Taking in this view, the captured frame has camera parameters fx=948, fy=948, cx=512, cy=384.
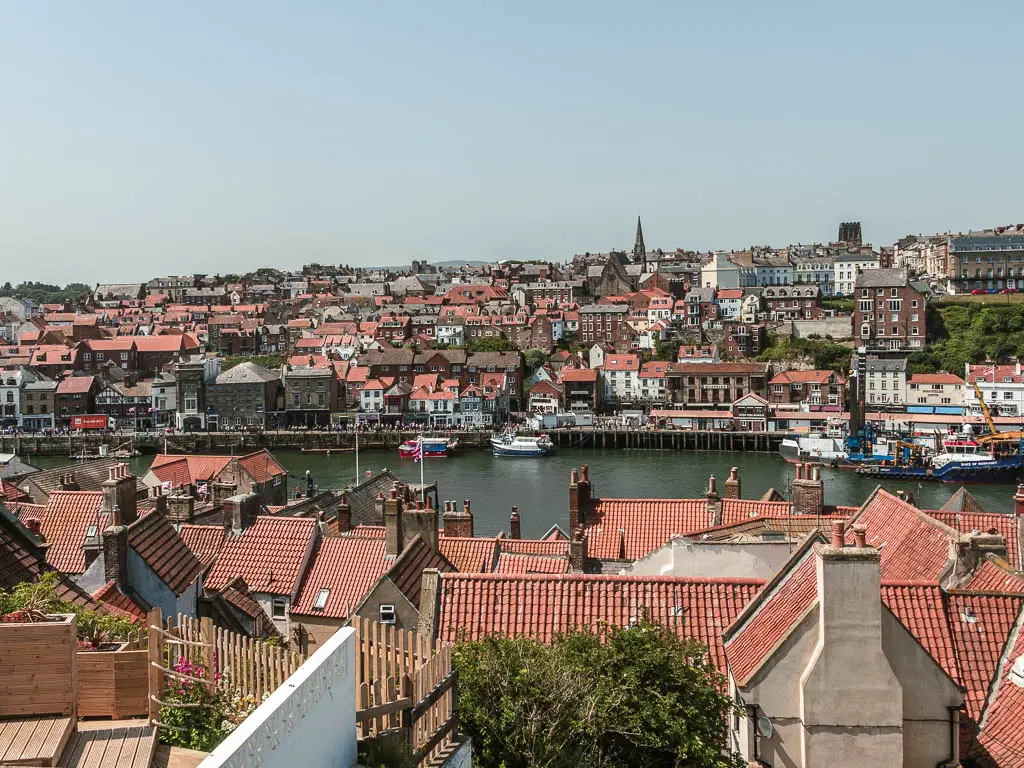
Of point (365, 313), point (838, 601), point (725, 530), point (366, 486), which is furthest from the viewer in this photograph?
point (365, 313)

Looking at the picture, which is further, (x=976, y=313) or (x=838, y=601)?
(x=976, y=313)

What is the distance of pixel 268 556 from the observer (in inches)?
696

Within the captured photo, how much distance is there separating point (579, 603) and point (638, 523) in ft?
30.0

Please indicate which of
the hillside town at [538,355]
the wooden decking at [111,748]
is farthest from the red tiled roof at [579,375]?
the wooden decking at [111,748]

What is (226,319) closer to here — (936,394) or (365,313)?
(365,313)

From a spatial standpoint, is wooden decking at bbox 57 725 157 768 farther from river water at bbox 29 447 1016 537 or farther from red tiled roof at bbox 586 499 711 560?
river water at bbox 29 447 1016 537

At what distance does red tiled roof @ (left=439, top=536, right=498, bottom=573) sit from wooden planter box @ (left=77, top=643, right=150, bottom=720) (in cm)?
1078

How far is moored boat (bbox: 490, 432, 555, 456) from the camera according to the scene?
70375mm

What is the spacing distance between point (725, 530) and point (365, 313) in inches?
4420

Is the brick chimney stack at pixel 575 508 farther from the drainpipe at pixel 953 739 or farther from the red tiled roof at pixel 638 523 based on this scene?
the drainpipe at pixel 953 739

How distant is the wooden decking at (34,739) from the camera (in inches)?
162

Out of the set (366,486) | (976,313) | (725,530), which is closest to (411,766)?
(725,530)

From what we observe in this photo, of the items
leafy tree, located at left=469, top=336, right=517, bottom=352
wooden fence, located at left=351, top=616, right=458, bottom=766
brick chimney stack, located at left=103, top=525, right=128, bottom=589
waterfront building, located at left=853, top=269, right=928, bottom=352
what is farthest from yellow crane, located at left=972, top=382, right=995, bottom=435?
wooden fence, located at left=351, top=616, right=458, bottom=766

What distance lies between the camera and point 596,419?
81812mm
